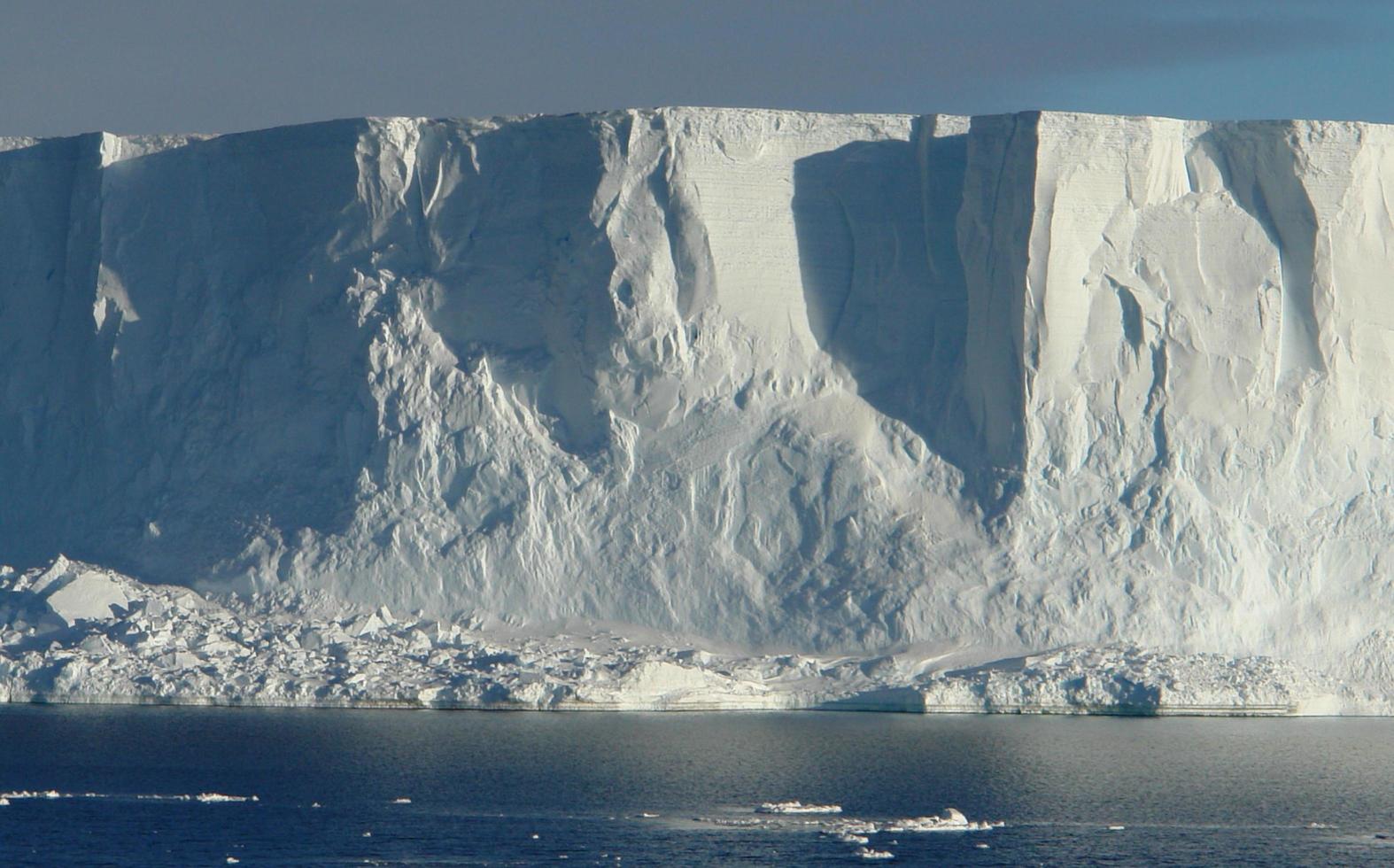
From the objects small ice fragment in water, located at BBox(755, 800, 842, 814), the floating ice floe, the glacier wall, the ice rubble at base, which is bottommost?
the floating ice floe

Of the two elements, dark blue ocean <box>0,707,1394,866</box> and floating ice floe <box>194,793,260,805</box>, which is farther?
floating ice floe <box>194,793,260,805</box>

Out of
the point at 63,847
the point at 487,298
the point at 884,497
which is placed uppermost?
the point at 487,298

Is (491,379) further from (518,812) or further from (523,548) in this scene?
(518,812)

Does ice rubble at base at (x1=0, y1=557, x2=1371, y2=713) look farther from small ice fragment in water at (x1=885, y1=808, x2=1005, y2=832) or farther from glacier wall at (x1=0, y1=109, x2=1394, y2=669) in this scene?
small ice fragment in water at (x1=885, y1=808, x2=1005, y2=832)

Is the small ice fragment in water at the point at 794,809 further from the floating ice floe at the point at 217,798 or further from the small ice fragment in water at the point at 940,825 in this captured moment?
the floating ice floe at the point at 217,798

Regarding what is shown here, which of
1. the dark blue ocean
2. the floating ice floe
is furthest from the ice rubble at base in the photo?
the floating ice floe

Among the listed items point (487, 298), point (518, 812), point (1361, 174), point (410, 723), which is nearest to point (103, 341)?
point (487, 298)

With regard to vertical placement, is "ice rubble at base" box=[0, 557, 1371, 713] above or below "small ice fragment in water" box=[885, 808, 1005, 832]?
above
